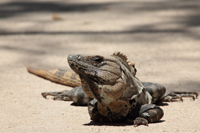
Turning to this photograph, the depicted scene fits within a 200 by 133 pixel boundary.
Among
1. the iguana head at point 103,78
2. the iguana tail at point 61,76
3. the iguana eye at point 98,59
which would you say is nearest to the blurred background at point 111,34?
the iguana tail at point 61,76

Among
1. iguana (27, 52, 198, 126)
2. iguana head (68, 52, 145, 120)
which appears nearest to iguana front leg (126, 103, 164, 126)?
iguana (27, 52, 198, 126)

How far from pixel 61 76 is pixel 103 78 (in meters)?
2.19

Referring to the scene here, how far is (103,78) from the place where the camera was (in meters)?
3.14

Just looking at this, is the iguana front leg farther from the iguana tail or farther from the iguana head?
the iguana tail

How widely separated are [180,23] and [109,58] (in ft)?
19.0

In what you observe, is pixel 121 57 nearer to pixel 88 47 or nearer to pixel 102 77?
pixel 102 77

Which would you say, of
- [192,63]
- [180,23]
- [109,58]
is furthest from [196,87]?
[180,23]

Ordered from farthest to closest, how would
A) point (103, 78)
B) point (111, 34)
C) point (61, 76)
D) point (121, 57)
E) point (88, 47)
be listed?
point (111, 34) < point (88, 47) < point (61, 76) < point (121, 57) < point (103, 78)

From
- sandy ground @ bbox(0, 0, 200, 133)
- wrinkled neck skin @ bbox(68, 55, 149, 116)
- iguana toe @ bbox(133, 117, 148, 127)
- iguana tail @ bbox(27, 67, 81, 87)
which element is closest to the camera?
wrinkled neck skin @ bbox(68, 55, 149, 116)

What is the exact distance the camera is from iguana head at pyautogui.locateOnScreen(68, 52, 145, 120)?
3148mm

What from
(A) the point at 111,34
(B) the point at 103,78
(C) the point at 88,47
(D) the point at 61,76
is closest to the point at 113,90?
(B) the point at 103,78

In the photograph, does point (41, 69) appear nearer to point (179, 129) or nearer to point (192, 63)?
point (192, 63)

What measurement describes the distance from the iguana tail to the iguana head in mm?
1785

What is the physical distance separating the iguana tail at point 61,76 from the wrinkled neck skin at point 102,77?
1809mm
